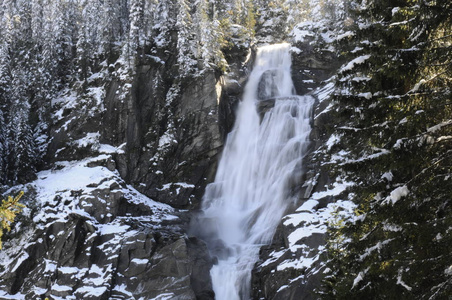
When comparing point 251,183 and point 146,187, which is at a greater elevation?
point 251,183

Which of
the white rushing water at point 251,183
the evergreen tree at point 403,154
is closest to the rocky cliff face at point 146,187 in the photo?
the white rushing water at point 251,183

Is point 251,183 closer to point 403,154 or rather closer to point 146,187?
point 146,187

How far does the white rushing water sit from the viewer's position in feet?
85.4

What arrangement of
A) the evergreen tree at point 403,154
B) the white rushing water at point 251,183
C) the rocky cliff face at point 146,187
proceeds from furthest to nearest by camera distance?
the white rushing water at point 251,183, the rocky cliff face at point 146,187, the evergreen tree at point 403,154

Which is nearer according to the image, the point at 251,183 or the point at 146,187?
the point at 251,183

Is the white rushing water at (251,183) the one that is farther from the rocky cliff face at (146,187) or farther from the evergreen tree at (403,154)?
the evergreen tree at (403,154)

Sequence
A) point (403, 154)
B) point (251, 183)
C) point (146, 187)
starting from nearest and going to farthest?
point (403, 154)
point (251, 183)
point (146, 187)

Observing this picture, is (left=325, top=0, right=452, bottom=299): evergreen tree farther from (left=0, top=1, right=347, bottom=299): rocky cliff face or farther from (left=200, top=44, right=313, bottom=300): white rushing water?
(left=200, top=44, right=313, bottom=300): white rushing water

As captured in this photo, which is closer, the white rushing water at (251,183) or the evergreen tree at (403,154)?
the evergreen tree at (403,154)

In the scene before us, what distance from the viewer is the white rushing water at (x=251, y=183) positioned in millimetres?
26031

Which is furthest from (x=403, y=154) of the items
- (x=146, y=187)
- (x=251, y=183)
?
(x=146, y=187)

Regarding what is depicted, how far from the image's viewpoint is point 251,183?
32.0 metres

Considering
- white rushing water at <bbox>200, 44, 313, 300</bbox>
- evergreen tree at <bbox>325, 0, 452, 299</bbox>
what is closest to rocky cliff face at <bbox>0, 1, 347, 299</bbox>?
white rushing water at <bbox>200, 44, 313, 300</bbox>

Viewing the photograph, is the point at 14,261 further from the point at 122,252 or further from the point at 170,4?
the point at 170,4
